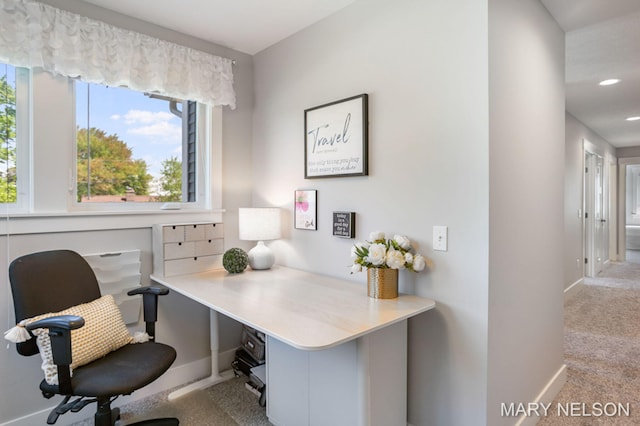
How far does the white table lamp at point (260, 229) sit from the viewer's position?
2.46m

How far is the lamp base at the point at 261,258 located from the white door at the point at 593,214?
5031 mm

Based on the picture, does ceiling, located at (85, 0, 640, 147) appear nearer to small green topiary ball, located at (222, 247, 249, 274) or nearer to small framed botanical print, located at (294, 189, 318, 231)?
small framed botanical print, located at (294, 189, 318, 231)

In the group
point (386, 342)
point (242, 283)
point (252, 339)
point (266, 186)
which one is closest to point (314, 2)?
point (266, 186)

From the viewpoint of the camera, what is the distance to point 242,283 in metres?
2.16

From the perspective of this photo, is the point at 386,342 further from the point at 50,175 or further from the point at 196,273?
the point at 50,175

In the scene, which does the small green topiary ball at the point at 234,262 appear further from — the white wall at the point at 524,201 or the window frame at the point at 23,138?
the white wall at the point at 524,201

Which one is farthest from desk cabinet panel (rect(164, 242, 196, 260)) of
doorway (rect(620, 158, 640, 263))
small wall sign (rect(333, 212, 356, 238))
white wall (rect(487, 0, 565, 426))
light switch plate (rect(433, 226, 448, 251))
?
doorway (rect(620, 158, 640, 263))

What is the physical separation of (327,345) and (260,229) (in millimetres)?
1344

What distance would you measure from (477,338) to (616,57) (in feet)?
8.75

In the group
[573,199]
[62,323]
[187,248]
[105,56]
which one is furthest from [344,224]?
[573,199]

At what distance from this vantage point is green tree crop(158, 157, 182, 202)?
255cm

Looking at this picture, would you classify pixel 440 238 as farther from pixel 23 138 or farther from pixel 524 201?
pixel 23 138

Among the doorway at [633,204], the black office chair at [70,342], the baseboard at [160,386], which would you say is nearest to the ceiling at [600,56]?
the black office chair at [70,342]

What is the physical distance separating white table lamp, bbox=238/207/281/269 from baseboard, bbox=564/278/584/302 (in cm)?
392
